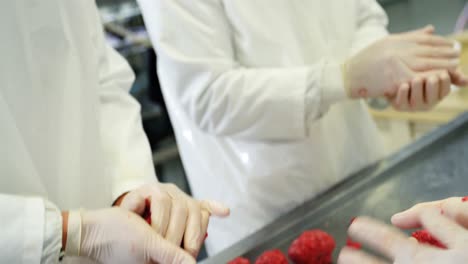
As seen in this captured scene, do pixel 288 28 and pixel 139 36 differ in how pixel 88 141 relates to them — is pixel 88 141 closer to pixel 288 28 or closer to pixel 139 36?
pixel 288 28

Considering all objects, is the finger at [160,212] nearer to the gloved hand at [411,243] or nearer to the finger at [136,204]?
the finger at [136,204]

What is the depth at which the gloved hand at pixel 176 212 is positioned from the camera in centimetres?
55

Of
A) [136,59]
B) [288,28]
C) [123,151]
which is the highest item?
[288,28]

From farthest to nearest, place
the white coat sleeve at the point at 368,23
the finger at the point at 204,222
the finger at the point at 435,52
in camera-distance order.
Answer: the white coat sleeve at the point at 368,23 → the finger at the point at 435,52 → the finger at the point at 204,222

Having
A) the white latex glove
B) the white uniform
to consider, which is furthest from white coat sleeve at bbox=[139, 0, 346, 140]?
the white latex glove

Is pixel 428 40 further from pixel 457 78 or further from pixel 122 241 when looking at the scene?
pixel 122 241

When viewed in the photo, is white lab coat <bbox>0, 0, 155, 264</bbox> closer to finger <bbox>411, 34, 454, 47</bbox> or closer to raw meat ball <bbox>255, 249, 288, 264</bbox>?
raw meat ball <bbox>255, 249, 288, 264</bbox>

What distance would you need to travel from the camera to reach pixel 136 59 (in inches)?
91.5

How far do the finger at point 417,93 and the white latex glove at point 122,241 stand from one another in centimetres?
49

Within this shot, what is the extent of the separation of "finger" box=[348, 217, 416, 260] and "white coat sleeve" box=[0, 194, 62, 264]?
1.01 feet

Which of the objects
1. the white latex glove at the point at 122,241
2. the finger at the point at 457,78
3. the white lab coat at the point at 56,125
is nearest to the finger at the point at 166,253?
the white latex glove at the point at 122,241

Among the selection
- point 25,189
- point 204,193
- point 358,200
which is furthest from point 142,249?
point 204,193

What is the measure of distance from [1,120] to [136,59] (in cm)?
180

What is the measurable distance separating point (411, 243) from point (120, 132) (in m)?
0.51
